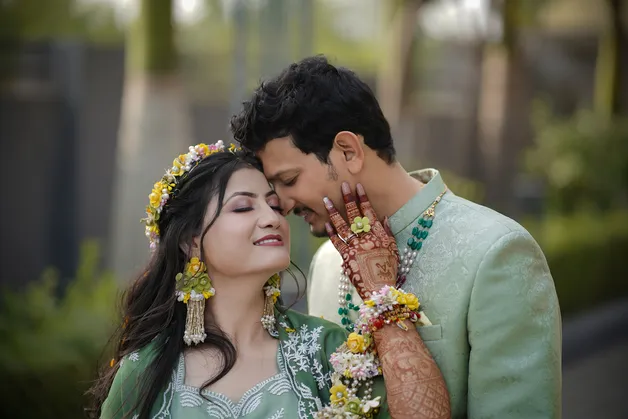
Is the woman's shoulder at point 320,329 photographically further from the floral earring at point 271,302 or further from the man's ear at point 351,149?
the man's ear at point 351,149

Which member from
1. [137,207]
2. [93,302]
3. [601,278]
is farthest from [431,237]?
[601,278]

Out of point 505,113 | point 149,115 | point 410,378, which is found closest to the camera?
point 410,378

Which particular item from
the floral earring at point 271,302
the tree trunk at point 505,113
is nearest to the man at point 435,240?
the floral earring at point 271,302

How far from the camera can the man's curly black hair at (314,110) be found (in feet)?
9.38

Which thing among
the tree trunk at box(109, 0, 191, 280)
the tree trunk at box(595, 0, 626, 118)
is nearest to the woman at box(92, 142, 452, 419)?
the tree trunk at box(109, 0, 191, 280)

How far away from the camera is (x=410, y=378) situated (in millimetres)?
2645

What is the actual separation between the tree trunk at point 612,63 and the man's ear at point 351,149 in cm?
1206

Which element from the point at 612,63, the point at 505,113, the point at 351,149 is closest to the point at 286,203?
the point at 351,149

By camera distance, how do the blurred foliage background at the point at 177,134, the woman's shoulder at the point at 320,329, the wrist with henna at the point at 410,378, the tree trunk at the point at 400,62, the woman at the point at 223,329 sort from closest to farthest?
the wrist with henna at the point at 410,378 → the woman at the point at 223,329 → the woman's shoulder at the point at 320,329 → the blurred foliage background at the point at 177,134 → the tree trunk at the point at 400,62

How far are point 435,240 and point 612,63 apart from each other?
40.7 feet

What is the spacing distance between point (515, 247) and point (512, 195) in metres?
9.38

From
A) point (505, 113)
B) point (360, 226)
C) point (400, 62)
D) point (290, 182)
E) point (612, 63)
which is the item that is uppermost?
point (290, 182)

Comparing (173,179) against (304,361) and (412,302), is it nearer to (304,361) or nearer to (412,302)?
(304,361)

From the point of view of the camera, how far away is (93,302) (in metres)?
6.23
